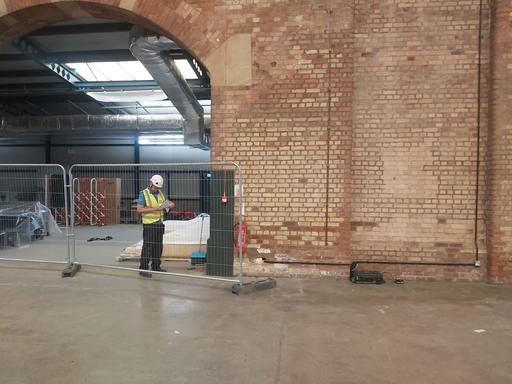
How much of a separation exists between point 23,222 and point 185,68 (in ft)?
18.4

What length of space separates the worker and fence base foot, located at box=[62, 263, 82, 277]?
1103mm

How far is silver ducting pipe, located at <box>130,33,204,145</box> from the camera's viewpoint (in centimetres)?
730

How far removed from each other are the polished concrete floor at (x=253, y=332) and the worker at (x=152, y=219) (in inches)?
21.0

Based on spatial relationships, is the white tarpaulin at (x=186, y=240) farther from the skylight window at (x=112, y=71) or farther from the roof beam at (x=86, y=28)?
the skylight window at (x=112, y=71)

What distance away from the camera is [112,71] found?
10.9 meters

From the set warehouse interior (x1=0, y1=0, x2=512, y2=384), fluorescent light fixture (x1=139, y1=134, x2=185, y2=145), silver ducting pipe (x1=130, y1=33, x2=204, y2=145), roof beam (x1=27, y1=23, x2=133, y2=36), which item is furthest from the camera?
fluorescent light fixture (x1=139, y1=134, x2=185, y2=145)

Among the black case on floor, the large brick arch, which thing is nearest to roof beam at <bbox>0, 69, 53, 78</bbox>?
the large brick arch

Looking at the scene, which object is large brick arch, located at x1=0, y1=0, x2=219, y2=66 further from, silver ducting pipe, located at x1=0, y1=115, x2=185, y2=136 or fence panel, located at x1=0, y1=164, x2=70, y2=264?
silver ducting pipe, located at x1=0, y1=115, x2=185, y2=136

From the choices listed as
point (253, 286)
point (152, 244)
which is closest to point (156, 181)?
point (152, 244)

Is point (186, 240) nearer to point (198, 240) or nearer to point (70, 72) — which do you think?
point (198, 240)

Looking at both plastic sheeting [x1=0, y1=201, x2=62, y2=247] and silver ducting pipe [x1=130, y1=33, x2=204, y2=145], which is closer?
silver ducting pipe [x1=130, y1=33, x2=204, y2=145]

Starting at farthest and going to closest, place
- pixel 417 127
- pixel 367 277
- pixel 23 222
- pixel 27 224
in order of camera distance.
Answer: pixel 27 224 → pixel 23 222 → pixel 417 127 → pixel 367 277

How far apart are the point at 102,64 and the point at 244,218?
692 centimetres

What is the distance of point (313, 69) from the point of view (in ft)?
19.9
